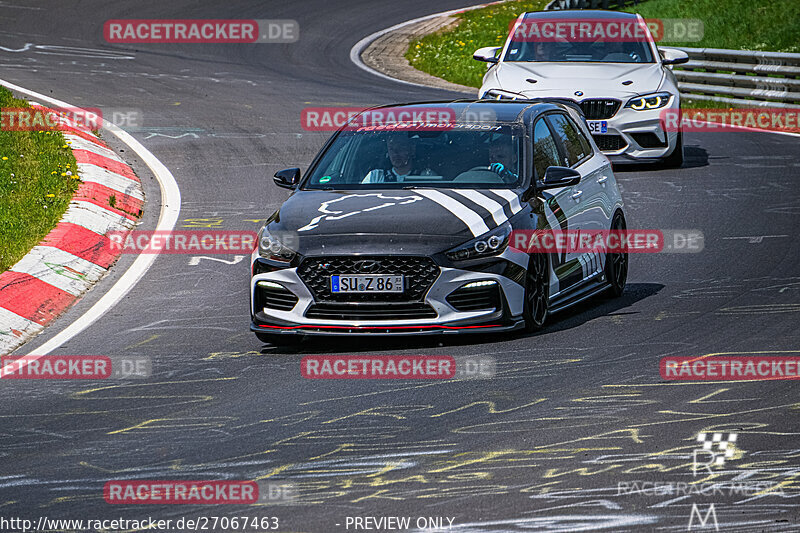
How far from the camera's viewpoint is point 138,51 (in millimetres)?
28438

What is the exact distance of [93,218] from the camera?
1303 centimetres

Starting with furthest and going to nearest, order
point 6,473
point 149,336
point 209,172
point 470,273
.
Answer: point 209,172 < point 149,336 < point 470,273 < point 6,473

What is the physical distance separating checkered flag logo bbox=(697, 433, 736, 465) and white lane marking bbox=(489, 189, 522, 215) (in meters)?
3.04

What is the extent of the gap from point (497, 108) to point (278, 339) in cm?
271

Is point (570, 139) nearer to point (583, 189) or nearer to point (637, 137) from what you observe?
point (583, 189)

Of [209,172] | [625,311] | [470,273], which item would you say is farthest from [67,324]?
[209,172]

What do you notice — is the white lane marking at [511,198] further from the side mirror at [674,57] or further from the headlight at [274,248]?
the side mirror at [674,57]

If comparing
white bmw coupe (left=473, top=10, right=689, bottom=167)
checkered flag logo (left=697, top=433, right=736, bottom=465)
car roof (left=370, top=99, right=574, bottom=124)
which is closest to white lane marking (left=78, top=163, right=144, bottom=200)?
white bmw coupe (left=473, top=10, right=689, bottom=167)

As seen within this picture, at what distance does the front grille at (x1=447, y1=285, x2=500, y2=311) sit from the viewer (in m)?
9.12

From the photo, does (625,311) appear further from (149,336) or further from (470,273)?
(149,336)

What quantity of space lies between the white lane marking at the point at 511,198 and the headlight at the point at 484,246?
0.92 ft

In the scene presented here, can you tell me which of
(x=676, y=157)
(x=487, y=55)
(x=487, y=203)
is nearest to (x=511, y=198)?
(x=487, y=203)

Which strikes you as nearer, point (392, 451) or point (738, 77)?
point (392, 451)

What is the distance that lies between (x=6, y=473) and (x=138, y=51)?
74.3 ft
